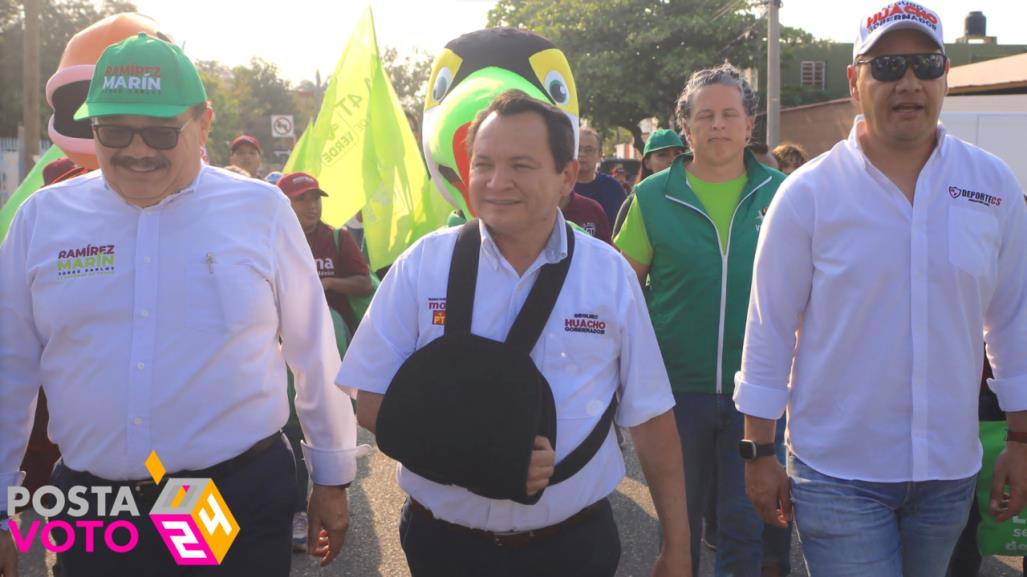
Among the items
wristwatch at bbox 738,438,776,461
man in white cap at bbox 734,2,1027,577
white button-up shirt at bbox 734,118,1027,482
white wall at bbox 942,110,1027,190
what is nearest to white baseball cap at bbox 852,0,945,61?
man in white cap at bbox 734,2,1027,577

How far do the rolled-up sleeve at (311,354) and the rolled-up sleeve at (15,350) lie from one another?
661mm

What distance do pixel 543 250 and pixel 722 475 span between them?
1679 millimetres

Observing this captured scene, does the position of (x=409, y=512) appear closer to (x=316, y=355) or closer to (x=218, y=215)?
(x=316, y=355)

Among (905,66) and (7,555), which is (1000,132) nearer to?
(905,66)

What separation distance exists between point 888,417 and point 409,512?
130 cm

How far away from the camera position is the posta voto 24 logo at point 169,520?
2484 millimetres

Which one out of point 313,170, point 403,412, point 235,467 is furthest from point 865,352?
point 313,170

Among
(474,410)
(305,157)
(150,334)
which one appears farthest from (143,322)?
(305,157)

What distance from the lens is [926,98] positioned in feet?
8.44

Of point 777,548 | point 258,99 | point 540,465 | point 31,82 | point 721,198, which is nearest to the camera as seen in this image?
point 540,465

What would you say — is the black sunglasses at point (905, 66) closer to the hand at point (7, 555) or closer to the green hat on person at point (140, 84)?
the green hat on person at point (140, 84)

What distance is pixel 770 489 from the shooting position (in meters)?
2.76

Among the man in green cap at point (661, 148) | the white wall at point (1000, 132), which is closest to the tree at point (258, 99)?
the white wall at point (1000, 132)

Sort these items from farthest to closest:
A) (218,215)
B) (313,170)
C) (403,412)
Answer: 1. (313,170)
2. (218,215)
3. (403,412)
